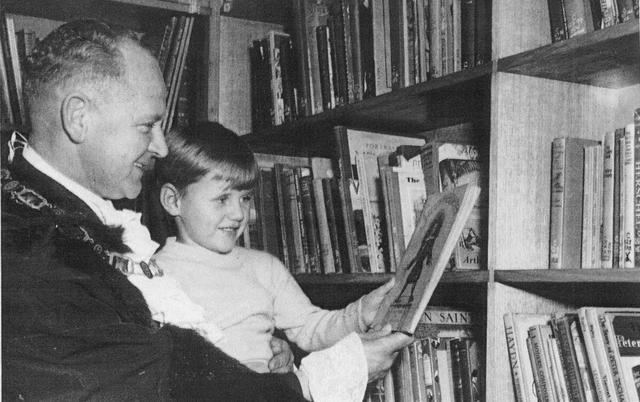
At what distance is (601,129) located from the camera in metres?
1.60

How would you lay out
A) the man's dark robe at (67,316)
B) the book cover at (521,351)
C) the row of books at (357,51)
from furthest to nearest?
1. the row of books at (357,51)
2. the book cover at (521,351)
3. the man's dark robe at (67,316)

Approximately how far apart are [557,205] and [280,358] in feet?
2.45

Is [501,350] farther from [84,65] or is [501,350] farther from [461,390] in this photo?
[84,65]

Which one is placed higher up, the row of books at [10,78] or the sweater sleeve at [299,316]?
the row of books at [10,78]

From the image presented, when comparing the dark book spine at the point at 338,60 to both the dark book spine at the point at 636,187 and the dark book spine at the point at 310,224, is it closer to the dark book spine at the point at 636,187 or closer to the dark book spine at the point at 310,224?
the dark book spine at the point at 310,224

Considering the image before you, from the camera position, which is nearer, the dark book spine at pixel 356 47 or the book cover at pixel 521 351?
the book cover at pixel 521 351

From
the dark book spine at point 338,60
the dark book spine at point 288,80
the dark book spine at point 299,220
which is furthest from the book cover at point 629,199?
the dark book spine at point 288,80

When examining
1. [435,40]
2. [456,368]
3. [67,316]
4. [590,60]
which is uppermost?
[435,40]

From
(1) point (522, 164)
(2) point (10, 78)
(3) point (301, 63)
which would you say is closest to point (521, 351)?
(1) point (522, 164)

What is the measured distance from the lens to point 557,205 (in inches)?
58.0

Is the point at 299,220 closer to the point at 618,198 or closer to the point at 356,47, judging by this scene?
the point at 356,47

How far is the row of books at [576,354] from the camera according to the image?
1.32 meters

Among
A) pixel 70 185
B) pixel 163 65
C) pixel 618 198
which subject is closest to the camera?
pixel 70 185

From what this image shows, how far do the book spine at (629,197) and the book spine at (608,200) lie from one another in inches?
1.4
